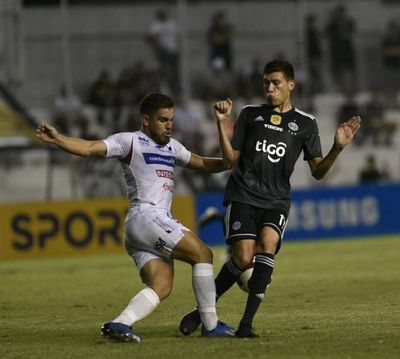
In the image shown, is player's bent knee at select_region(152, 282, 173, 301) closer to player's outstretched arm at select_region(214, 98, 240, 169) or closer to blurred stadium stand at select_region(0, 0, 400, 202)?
player's outstretched arm at select_region(214, 98, 240, 169)

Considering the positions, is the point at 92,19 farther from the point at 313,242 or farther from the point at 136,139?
the point at 136,139

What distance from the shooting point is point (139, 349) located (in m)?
9.03

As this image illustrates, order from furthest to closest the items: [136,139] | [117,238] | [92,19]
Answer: [92,19], [117,238], [136,139]

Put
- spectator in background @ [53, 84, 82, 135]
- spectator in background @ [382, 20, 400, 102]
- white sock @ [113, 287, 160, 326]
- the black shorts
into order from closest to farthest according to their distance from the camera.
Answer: white sock @ [113, 287, 160, 326] → the black shorts → spectator in background @ [53, 84, 82, 135] → spectator in background @ [382, 20, 400, 102]

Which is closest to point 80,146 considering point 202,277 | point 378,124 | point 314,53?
point 202,277

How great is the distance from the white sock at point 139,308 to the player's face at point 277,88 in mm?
1978

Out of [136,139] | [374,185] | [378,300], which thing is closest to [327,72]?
[374,185]

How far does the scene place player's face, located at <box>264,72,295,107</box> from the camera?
1002cm

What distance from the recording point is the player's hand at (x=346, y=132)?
9.80 meters

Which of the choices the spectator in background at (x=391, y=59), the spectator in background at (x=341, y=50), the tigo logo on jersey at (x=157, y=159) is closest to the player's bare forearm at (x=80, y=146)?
the tigo logo on jersey at (x=157, y=159)

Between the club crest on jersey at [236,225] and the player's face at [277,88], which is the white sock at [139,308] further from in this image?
the player's face at [277,88]

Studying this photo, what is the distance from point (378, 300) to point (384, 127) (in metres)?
17.2

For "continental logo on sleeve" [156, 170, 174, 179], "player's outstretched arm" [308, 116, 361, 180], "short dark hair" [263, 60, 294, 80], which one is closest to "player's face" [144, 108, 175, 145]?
"continental logo on sleeve" [156, 170, 174, 179]

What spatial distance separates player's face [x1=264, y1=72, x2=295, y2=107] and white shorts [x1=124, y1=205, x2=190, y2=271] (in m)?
1.35
